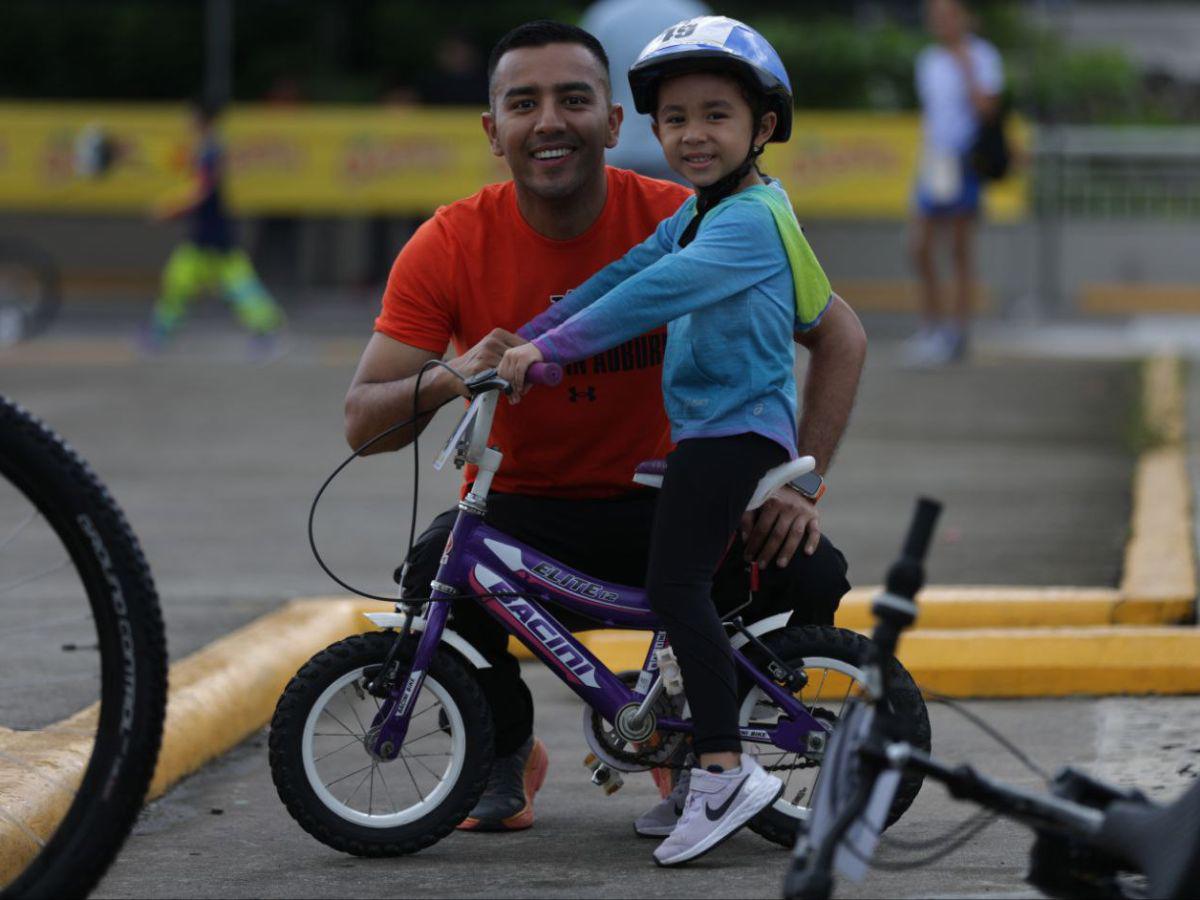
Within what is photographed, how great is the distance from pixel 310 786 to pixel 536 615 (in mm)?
495

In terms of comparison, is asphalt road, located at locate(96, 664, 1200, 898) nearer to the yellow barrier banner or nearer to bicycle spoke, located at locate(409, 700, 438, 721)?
bicycle spoke, located at locate(409, 700, 438, 721)

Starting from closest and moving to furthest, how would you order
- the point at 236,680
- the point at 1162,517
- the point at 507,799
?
the point at 507,799
the point at 236,680
the point at 1162,517

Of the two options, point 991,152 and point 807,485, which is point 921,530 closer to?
point 807,485

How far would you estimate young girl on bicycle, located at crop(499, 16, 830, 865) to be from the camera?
3941 millimetres

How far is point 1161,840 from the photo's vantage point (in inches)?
120

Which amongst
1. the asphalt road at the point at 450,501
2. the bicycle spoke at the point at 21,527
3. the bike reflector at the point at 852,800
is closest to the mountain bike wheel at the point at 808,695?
the asphalt road at the point at 450,501

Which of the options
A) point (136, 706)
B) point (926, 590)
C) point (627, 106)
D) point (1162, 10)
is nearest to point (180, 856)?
point (136, 706)

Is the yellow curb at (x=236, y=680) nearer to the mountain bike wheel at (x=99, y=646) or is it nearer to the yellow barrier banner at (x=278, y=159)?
the mountain bike wheel at (x=99, y=646)

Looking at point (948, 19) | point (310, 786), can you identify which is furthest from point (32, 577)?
point (948, 19)

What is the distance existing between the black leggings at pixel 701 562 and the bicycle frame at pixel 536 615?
115mm

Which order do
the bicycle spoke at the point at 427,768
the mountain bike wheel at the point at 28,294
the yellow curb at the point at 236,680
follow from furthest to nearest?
1. the mountain bike wheel at the point at 28,294
2. the yellow curb at the point at 236,680
3. the bicycle spoke at the point at 427,768

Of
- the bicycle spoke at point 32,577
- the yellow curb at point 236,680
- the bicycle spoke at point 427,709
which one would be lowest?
the yellow curb at point 236,680

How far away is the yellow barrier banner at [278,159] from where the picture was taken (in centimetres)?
1816

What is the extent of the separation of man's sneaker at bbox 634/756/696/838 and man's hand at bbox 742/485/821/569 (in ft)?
1.40
